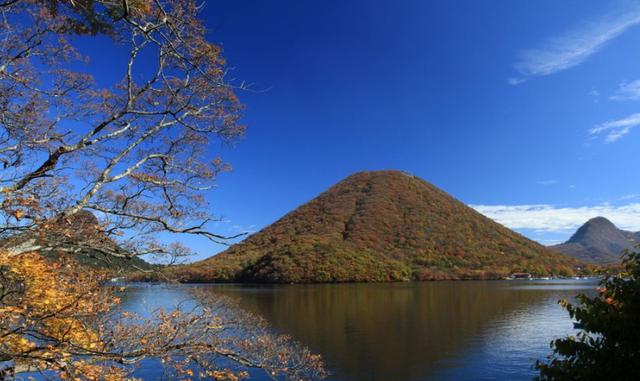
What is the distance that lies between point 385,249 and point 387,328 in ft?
383

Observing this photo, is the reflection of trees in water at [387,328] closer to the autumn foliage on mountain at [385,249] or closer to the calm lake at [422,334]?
the calm lake at [422,334]

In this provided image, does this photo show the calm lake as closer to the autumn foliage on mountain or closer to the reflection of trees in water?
the reflection of trees in water

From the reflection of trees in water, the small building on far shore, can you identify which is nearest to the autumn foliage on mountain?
the small building on far shore

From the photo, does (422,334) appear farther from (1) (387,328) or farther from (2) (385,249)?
(2) (385,249)

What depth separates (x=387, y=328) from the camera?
122ft

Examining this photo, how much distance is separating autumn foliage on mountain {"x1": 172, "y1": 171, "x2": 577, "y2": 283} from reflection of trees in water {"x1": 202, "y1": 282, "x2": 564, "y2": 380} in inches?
1976

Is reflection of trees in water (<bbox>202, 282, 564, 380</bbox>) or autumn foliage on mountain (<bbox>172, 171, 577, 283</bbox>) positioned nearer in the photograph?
reflection of trees in water (<bbox>202, 282, 564, 380</bbox>)

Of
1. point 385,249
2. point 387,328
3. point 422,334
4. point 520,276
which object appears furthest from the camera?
point 385,249

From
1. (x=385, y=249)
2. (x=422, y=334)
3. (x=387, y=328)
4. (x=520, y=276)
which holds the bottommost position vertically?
(x=422, y=334)

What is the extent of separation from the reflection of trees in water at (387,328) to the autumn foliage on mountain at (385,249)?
165 ft

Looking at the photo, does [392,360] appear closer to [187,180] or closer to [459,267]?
[187,180]

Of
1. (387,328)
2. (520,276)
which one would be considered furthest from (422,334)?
(520,276)

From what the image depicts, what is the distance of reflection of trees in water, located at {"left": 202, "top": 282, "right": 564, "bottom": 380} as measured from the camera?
2505 cm

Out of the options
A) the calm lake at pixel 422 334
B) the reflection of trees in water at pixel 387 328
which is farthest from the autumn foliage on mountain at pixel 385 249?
the calm lake at pixel 422 334
